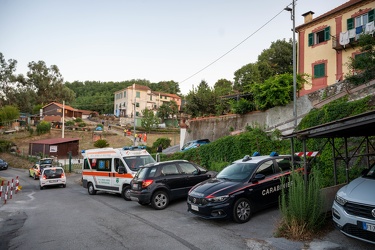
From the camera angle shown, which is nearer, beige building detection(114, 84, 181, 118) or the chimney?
the chimney

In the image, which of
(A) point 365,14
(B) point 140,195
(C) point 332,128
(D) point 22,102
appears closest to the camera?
(C) point 332,128

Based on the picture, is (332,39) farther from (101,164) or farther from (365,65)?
(101,164)

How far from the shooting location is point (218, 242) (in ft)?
21.0

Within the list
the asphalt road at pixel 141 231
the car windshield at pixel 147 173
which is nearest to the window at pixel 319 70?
the asphalt road at pixel 141 231

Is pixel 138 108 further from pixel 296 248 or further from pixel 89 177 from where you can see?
pixel 296 248

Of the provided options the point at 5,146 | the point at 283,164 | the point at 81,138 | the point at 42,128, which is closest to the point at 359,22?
the point at 283,164

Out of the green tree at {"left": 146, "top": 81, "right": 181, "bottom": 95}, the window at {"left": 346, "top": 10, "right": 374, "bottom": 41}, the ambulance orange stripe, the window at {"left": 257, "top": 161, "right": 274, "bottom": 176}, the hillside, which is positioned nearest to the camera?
the window at {"left": 257, "top": 161, "right": 274, "bottom": 176}

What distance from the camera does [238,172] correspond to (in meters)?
8.76

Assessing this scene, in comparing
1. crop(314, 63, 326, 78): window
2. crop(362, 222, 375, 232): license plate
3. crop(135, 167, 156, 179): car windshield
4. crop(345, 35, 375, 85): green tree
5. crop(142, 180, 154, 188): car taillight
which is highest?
crop(314, 63, 326, 78): window

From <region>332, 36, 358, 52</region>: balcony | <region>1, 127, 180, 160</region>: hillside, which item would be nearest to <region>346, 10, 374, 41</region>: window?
<region>332, 36, 358, 52</region>: balcony

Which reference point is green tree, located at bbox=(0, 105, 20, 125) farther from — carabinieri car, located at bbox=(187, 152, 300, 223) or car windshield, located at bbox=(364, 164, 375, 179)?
car windshield, located at bbox=(364, 164, 375, 179)

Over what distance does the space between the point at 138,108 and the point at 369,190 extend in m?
78.7

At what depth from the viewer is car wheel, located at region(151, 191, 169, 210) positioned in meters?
10.3

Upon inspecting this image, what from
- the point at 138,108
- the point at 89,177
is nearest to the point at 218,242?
the point at 89,177
